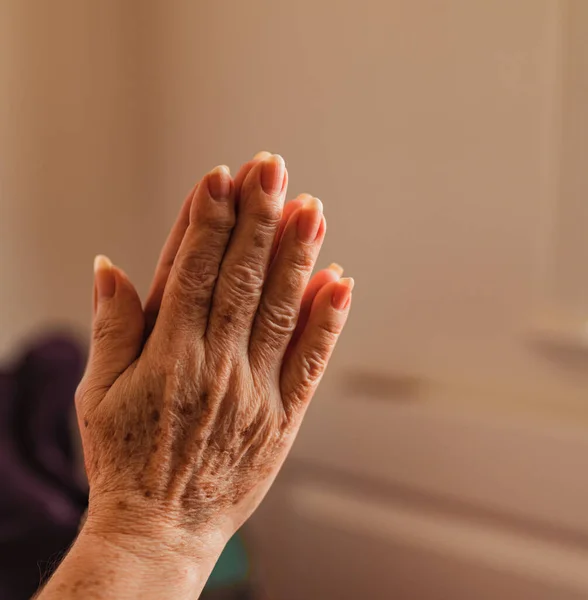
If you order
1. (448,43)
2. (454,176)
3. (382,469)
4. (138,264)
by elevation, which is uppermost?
(448,43)

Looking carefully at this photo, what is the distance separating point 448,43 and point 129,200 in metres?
0.92

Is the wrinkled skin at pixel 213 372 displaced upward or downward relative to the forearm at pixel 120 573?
upward

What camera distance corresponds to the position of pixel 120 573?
1.90 feet

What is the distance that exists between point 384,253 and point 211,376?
63cm

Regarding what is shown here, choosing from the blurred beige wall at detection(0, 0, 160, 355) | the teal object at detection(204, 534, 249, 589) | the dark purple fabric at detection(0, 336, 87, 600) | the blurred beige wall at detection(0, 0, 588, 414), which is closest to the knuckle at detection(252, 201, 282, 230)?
the blurred beige wall at detection(0, 0, 588, 414)

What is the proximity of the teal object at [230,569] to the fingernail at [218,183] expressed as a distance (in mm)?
838

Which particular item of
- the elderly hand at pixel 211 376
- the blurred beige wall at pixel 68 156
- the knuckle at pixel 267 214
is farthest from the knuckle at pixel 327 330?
the blurred beige wall at pixel 68 156

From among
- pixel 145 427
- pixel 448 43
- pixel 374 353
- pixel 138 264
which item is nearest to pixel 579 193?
pixel 448 43

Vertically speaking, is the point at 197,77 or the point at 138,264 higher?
the point at 197,77

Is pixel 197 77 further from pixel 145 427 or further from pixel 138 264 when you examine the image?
pixel 145 427

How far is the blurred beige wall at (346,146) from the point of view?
1019mm

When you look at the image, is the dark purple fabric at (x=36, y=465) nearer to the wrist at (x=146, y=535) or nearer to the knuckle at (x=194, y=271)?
the wrist at (x=146, y=535)

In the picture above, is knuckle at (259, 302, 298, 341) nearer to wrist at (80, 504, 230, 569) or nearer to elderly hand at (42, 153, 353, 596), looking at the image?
elderly hand at (42, 153, 353, 596)

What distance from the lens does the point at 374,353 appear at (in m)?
1.23
